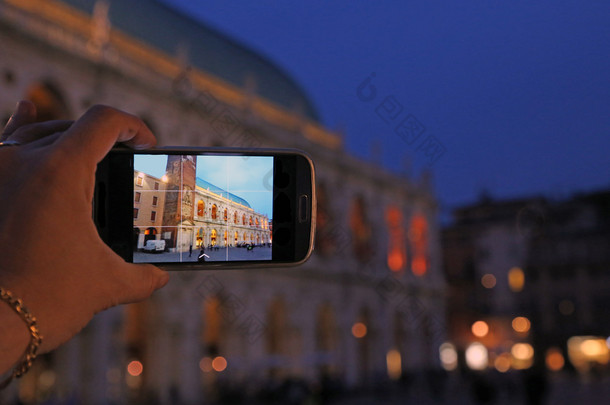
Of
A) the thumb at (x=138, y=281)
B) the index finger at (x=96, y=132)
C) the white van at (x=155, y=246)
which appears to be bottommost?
the thumb at (x=138, y=281)

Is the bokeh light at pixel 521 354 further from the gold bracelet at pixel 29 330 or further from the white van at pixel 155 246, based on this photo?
the gold bracelet at pixel 29 330

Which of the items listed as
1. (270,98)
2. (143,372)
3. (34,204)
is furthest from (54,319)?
(270,98)

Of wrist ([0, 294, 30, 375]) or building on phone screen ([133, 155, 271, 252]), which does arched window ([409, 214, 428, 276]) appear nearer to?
building on phone screen ([133, 155, 271, 252])

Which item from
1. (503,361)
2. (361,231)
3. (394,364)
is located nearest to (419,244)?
(361,231)

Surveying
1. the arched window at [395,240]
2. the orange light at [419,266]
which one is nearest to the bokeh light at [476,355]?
the orange light at [419,266]

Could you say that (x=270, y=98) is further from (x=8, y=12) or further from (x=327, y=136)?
(x=8, y=12)

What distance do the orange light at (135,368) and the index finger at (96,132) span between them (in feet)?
72.7

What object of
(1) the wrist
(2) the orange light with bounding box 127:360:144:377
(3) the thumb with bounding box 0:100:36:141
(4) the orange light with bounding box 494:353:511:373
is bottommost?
(4) the orange light with bounding box 494:353:511:373

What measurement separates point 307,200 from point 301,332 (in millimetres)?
28104

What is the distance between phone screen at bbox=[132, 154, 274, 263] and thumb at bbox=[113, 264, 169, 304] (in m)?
0.26

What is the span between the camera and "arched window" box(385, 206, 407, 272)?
3931 centimetres

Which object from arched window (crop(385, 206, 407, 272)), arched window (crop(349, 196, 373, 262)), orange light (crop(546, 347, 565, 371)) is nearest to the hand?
arched window (crop(349, 196, 373, 262))

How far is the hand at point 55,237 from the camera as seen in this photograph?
4.88ft

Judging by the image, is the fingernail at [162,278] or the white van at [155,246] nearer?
the fingernail at [162,278]
